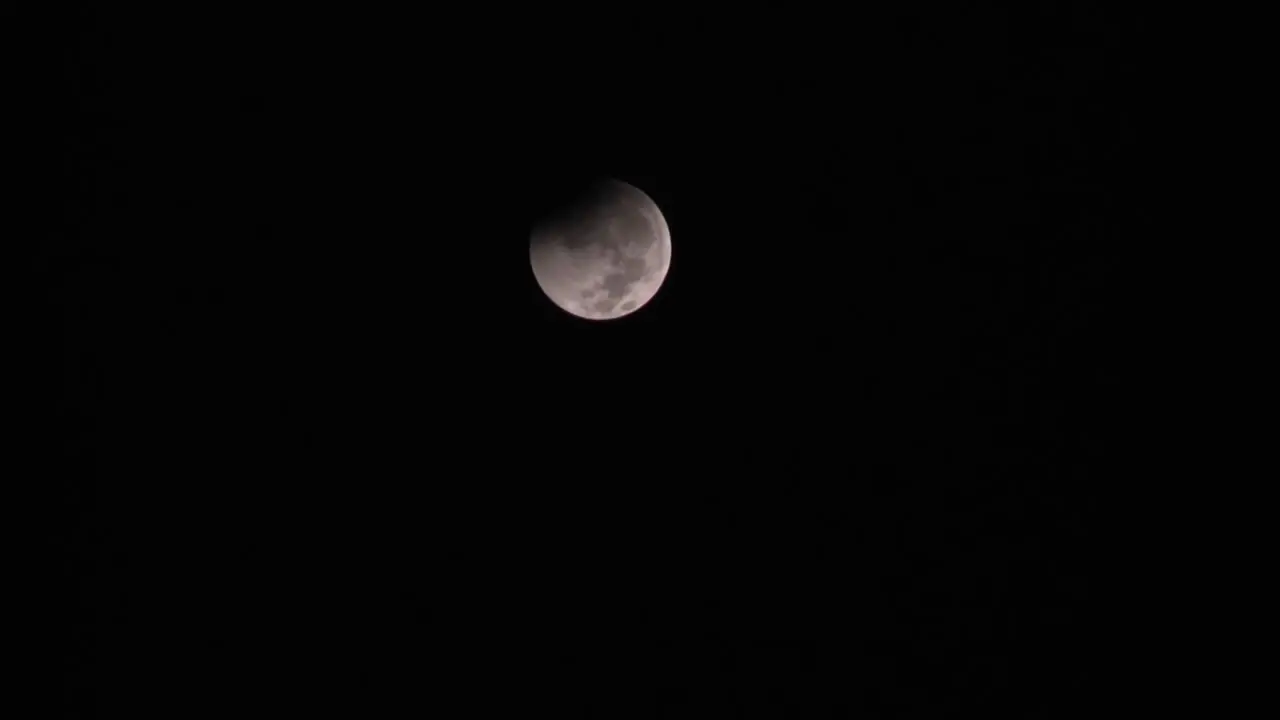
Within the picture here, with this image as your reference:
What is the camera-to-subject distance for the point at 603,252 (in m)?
3.23

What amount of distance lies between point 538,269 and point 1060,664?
9.88ft

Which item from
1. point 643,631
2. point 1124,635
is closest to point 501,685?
point 643,631

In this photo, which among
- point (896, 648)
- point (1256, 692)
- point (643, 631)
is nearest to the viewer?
point (1256, 692)

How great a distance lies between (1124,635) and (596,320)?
2.84 m

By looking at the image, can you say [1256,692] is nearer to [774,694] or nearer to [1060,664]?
[1060,664]

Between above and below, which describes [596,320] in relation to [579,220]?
below

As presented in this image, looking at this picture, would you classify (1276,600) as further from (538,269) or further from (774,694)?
(538,269)

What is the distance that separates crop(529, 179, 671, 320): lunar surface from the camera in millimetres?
3234

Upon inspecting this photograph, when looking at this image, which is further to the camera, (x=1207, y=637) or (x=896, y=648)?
(x=896, y=648)

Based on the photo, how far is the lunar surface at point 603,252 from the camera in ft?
10.6

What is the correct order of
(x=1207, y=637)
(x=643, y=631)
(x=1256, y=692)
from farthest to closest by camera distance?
(x=643, y=631) < (x=1207, y=637) < (x=1256, y=692)

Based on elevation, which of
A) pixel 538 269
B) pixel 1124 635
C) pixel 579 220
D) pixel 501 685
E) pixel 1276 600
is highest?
pixel 579 220

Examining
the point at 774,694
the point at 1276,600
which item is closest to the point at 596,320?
the point at 774,694

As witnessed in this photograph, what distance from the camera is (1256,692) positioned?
125 inches
